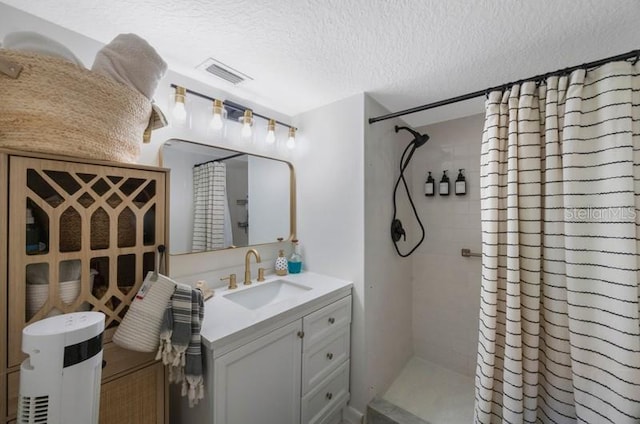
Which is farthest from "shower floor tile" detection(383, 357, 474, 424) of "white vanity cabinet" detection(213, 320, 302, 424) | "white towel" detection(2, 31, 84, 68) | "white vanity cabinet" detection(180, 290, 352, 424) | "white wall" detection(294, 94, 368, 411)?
"white towel" detection(2, 31, 84, 68)

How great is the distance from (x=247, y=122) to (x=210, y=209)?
0.62 m

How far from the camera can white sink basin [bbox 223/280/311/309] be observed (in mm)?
1565

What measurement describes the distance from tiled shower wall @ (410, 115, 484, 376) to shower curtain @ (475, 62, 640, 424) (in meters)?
0.92

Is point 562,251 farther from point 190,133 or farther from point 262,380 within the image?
point 190,133

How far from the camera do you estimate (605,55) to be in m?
1.27

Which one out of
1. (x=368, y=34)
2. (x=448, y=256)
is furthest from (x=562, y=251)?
(x=368, y=34)

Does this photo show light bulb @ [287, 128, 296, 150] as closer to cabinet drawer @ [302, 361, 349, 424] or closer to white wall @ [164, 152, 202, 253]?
white wall @ [164, 152, 202, 253]

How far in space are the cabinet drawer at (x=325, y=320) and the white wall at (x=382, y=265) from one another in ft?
0.51

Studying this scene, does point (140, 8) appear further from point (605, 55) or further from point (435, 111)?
point (605, 55)

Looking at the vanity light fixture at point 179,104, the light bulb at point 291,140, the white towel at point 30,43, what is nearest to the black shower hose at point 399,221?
the light bulb at point 291,140

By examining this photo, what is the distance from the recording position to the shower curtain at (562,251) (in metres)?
0.94

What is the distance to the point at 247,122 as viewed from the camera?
1.65m

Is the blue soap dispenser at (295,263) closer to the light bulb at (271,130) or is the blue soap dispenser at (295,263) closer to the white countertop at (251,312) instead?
the white countertop at (251,312)

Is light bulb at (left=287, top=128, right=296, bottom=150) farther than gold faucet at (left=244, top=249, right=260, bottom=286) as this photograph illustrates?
Yes
